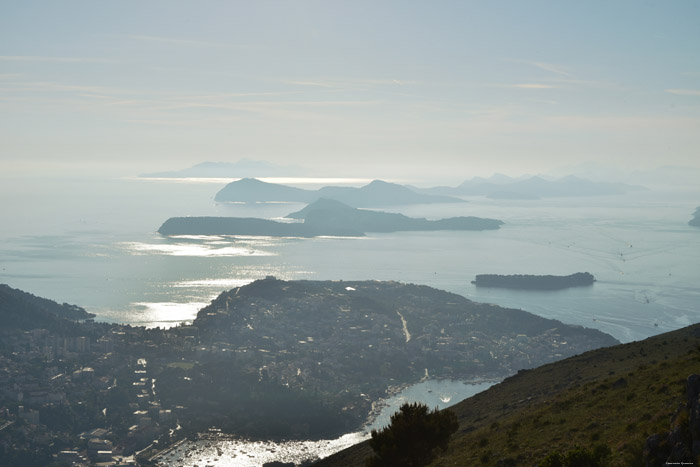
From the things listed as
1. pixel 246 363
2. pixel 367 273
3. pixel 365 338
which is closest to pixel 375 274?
pixel 367 273

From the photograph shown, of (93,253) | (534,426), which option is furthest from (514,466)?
(93,253)

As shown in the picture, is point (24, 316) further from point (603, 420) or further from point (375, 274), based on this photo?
point (375, 274)

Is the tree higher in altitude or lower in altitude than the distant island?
higher

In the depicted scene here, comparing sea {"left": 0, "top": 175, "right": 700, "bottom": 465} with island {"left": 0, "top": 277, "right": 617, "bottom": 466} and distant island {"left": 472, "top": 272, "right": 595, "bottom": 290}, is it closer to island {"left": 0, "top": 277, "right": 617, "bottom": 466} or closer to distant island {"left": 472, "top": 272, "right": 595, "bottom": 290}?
distant island {"left": 472, "top": 272, "right": 595, "bottom": 290}

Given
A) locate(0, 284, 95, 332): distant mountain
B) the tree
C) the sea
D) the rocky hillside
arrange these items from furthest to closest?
the sea
locate(0, 284, 95, 332): distant mountain
the rocky hillside
the tree

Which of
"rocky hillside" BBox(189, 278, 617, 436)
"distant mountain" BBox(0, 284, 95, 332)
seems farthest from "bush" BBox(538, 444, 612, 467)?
"distant mountain" BBox(0, 284, 95, 332)

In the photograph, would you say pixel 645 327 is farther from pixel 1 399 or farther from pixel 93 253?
pixel 93 253

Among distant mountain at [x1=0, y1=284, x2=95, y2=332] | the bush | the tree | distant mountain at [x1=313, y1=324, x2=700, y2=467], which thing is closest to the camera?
the bush
